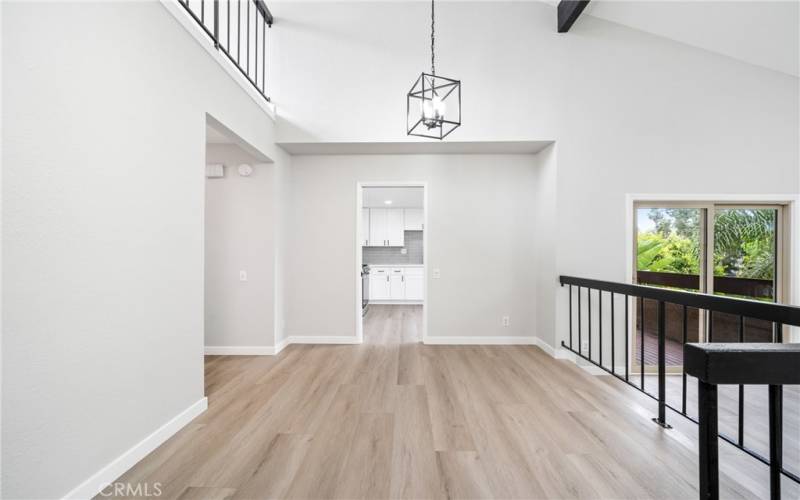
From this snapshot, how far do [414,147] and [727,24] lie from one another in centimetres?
319

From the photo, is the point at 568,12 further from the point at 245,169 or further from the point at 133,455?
the point at 133,455

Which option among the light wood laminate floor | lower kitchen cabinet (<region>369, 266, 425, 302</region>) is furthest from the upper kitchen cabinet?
the light wood laminate floor

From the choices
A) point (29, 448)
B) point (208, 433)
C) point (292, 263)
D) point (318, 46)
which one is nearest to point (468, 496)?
point (208, 433)

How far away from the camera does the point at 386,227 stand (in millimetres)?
7488

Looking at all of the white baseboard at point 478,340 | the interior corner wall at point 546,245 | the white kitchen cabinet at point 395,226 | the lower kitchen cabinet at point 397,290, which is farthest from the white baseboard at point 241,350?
the white kitchen cabinet at point 395,226

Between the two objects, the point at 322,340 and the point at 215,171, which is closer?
the point at 215,171

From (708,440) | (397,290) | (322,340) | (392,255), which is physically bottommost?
(322,340)

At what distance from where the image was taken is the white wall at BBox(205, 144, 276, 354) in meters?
→ 3.45

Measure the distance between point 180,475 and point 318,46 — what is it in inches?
156

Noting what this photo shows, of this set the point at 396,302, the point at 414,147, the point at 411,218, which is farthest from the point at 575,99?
the point at 396,302

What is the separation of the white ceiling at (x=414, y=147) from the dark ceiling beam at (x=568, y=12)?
1.18 m

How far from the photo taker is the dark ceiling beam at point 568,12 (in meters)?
2.99

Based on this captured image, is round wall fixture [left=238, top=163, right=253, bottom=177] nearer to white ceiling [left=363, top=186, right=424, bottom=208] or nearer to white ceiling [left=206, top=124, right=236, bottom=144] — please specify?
white ceiling [left=206, top=124, right=236, bottom=144]

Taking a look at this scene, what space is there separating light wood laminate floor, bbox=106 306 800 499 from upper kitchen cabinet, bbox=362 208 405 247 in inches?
186
